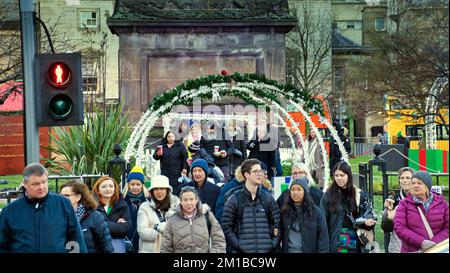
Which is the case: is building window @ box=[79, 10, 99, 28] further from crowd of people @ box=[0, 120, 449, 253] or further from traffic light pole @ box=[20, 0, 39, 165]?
traffic light pole @ box=[20, 0, 39, 165]

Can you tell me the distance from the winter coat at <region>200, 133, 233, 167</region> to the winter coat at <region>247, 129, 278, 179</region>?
0.42 meters

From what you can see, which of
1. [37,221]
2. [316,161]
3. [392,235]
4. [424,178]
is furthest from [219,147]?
[37,221]

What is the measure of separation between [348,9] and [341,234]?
245 feet

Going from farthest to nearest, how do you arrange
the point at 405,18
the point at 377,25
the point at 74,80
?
the point at 377,25
the point at 405,18
the point at 74,80

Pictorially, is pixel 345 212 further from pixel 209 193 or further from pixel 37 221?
pixel 37 221

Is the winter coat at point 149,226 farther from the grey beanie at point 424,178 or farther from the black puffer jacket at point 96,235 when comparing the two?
the grey beanie at point 424,178

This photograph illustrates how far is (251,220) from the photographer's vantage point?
437 inches

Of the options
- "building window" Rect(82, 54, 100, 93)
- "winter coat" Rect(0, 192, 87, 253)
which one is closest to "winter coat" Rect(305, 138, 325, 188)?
"winter coat" Rect(0, 192, 87, 253)

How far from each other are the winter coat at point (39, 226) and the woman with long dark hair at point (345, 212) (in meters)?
3.81

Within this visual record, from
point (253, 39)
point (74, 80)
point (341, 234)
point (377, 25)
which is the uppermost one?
point (377, 25)
